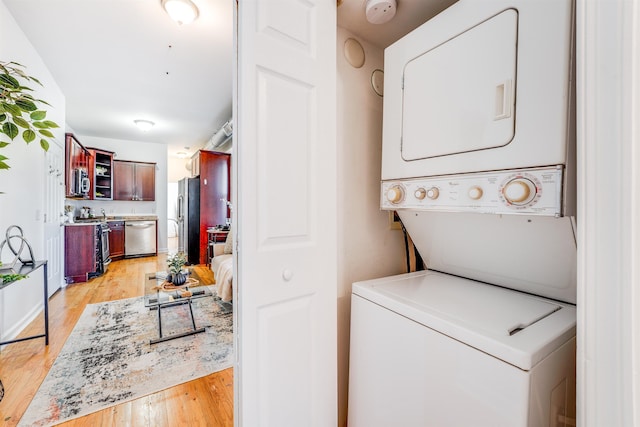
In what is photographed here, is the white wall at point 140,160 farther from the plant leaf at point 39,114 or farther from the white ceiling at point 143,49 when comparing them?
the plant leaf at point 39,114

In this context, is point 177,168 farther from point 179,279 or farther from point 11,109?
point 11,109

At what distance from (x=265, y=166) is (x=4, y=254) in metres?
2.77

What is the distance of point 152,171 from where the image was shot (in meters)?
6.36

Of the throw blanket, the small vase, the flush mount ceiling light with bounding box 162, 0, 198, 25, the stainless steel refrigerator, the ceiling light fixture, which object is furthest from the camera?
the stainless steel refrigerator

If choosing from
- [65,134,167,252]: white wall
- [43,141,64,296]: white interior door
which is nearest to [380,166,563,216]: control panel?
[43,141,64,296]: white interior door

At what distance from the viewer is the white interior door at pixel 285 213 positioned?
3.12 ft

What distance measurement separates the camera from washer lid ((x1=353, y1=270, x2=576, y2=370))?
2.30ft

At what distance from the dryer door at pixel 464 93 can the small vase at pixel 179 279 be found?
2.50m

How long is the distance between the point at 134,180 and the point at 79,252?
2.59 metres

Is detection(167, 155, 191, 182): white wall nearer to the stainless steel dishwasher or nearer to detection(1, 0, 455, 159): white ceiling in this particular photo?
the stainless steel dishwasher

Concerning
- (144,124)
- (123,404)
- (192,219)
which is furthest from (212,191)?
(123,404)

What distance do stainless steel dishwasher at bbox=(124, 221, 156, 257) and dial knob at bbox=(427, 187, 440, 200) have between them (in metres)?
6.55

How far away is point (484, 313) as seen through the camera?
89 centimetres

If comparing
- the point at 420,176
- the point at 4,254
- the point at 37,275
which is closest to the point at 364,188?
the point at 420,176
